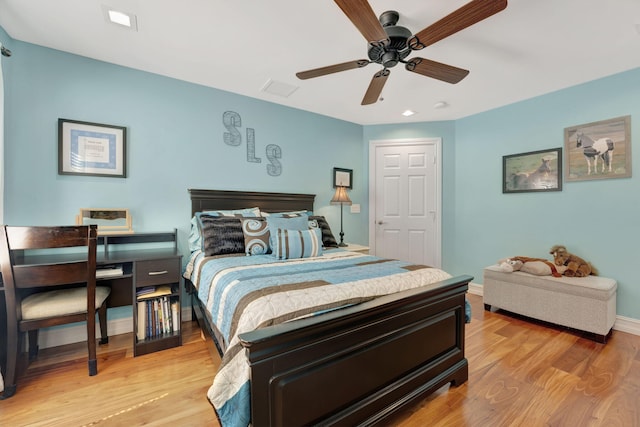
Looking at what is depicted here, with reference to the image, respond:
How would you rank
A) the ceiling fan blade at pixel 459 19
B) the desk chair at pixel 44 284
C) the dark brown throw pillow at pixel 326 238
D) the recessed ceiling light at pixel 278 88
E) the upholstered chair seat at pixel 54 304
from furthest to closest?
the dark brown throw pillow at pixel 326 238, the recessed ceiling light at pixel 278 88, the upholstered chair seat at pixel 54 304, the desk chair at pixel 44 284, the ceiling fan blade at pixel 459 19

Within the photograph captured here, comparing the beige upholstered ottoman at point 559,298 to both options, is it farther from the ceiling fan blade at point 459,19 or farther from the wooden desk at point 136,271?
the wooden desk at point 136,271

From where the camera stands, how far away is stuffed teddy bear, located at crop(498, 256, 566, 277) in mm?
2803

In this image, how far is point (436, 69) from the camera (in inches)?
79.7

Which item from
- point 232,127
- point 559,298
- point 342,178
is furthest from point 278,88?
point 559,298

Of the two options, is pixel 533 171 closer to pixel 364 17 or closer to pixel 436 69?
pixel 436 69

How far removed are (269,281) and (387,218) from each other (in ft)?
9.92

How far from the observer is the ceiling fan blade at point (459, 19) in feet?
4.55

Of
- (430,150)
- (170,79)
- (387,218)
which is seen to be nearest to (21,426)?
(170,79)

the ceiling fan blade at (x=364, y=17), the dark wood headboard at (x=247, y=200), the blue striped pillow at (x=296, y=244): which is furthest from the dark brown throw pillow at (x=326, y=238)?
the ceiling fan blade at (x=364, y=17)

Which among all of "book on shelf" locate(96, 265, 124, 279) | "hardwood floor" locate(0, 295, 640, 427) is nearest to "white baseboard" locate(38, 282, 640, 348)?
"hardwood floor" locate(0, 295, 640, 427)

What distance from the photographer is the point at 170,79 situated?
2.80 m

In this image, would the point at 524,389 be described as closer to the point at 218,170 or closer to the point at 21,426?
the point at 21,426

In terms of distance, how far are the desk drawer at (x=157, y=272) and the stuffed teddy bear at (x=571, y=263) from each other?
373cm

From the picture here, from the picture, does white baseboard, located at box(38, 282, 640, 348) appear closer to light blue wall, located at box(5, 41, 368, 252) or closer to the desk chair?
the desk chair
